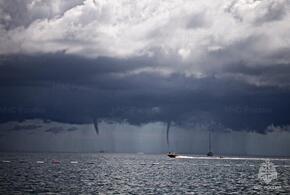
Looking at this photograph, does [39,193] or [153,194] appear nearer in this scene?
[39,193]

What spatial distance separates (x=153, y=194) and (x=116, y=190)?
39.6ft

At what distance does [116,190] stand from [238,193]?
34542 mm

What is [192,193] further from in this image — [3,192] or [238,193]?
[3,192]

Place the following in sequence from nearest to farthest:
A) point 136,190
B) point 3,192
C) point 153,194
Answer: point 3,192
point 153,194
point 136,190

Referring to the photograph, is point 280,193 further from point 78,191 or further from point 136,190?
point 78,191

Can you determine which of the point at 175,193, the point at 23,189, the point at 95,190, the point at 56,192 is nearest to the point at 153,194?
the point at 175,193

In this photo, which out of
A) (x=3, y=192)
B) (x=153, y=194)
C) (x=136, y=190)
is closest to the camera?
(x=3, y=192)

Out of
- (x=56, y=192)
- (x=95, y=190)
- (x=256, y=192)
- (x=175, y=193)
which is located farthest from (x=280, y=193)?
(x=56, y=192)

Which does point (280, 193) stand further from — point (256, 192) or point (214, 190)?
point (214, 190)

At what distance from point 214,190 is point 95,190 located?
1407 inches

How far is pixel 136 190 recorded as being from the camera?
13462 cm

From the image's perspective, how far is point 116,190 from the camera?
132 metres

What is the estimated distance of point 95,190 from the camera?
13150cm

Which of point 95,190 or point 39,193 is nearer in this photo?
point 39,193
